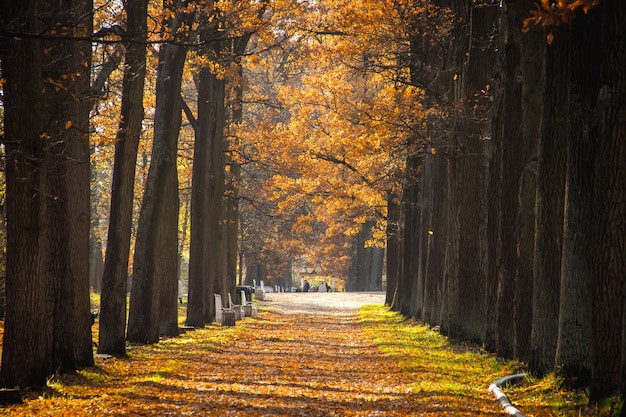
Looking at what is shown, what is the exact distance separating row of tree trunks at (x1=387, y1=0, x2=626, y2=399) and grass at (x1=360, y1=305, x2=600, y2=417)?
0.33 metres

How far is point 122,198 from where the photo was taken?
17.6 m

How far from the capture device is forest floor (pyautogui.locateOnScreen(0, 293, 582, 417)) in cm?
1107

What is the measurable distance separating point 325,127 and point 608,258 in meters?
27.7

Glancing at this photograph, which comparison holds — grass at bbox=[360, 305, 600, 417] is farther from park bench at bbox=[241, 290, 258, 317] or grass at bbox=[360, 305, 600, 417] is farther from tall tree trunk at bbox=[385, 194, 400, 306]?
tall tree trunk at bbox=[385, 194, 400, 306]

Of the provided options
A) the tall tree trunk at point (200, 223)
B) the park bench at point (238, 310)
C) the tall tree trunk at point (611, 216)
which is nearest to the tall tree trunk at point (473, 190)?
the tall tree trunk at point (200, 223)

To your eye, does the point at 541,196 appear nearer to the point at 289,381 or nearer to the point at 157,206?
the point at 289,381

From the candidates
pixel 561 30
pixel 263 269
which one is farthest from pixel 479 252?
pixel 263 269

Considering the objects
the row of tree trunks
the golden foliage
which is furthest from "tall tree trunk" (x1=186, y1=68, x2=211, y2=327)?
the row of tree trunks

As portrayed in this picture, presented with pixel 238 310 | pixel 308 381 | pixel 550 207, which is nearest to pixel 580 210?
pixel 550 207

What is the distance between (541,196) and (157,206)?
33.1 ft

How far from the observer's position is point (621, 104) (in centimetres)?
999

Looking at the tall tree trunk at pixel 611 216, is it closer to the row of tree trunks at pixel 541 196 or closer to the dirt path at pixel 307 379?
the row of tree trunks at pixel 541 196

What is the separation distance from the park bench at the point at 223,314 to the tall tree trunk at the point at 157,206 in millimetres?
6834

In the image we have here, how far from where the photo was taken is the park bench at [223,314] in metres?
28.6
